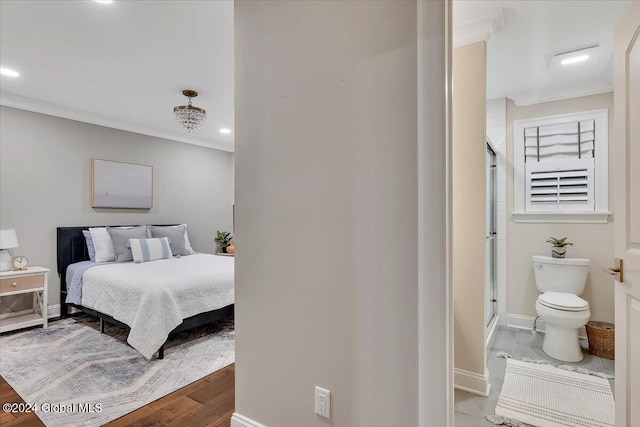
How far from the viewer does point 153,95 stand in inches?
137

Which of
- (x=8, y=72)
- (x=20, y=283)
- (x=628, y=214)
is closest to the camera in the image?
(x=628, y=214)

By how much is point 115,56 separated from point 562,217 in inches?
167

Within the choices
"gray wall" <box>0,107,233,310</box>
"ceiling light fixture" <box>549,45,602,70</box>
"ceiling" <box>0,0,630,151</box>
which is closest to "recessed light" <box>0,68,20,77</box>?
"ceiling" <box>0,0,630,151</box>

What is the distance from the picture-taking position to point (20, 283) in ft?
10.8

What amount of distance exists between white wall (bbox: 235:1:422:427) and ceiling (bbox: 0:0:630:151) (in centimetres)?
99

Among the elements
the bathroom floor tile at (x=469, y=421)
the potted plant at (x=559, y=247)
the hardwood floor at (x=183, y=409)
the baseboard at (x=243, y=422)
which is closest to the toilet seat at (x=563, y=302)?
the potted plant at (x=559, y=247)

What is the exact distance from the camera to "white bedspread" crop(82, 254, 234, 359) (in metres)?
2.66

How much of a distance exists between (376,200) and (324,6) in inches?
33.7

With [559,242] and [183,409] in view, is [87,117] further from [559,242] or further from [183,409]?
[559,242]

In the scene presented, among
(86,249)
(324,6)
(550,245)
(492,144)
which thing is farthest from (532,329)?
(86,249)

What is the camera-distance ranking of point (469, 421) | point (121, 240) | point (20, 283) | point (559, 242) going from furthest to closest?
point (121, 240), point (20, 283), point (559, 242), point (469, 421)

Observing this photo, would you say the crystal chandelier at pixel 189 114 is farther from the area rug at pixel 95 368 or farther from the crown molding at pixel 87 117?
the area rug at pixel 95 368

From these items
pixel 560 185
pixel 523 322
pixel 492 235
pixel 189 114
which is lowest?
pixel 523 322

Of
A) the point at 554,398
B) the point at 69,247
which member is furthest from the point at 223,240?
the point at 554,398
